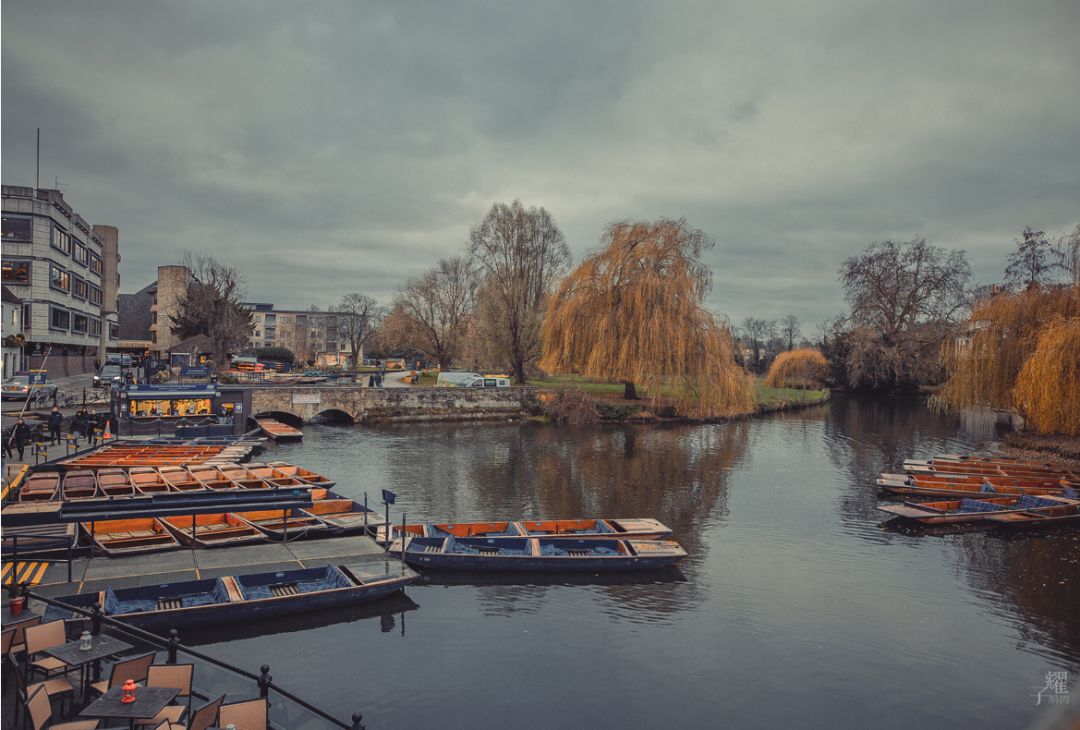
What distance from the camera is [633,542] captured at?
19.1 metres

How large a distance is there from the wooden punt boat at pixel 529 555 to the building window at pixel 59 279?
4651cm

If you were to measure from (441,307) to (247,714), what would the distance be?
66822mm

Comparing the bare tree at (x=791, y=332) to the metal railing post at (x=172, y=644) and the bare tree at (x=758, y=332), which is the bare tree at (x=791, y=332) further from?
the metal railing post at (x=172, y=644)

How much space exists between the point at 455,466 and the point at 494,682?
20996 mm

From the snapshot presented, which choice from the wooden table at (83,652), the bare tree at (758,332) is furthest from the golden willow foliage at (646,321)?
the bare tree at (758,332)

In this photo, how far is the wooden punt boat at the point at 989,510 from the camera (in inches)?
915

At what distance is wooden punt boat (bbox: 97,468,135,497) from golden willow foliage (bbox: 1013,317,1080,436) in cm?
3401

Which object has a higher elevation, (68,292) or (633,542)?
(68,292)

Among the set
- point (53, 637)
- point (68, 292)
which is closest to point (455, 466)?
point (53, 637)

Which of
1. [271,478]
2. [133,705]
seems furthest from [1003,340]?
[133,705]

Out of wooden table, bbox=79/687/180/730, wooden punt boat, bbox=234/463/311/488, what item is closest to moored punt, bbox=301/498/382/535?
wooden punt boat, bbox=234/463/311/488

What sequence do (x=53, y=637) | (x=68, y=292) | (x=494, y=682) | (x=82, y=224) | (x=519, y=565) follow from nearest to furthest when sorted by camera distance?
1. (x=53, y=637)
2. (x=494, y=682)
3. (x=519, y=565)
4. (x=68, y=292)
5. (x=82, y=224)

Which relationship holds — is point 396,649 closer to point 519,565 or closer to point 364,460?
point 519,565

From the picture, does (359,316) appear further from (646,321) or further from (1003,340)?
(1003,340)
